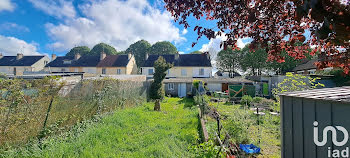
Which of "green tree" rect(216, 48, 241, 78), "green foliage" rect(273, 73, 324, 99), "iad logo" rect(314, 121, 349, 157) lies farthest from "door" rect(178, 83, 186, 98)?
Answer: "green tree" rect(216, 48, 241, 78)

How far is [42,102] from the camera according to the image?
4.67m

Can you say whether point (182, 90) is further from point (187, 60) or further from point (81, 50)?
point (81, 50)

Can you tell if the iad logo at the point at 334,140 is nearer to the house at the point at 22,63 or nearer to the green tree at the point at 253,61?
the green tree at the point at 253,61

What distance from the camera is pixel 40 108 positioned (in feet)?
15.1

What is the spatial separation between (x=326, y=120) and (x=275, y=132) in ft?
16.8

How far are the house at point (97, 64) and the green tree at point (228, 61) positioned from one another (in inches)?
869

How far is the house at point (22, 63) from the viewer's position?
32.3 meters

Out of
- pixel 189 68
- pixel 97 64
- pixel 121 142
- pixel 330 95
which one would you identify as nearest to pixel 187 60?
pixel 189 68

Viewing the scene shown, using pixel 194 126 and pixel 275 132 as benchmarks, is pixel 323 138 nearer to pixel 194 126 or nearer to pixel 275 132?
pixel 194 126

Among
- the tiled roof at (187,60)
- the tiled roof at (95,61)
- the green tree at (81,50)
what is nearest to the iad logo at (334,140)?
the tiled roof at (187,60)

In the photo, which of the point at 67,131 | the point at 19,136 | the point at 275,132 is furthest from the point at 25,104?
the point at 275,132

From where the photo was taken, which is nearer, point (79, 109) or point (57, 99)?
point (57, 99)

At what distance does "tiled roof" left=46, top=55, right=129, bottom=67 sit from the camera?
31.2 m

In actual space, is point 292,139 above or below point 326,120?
below
